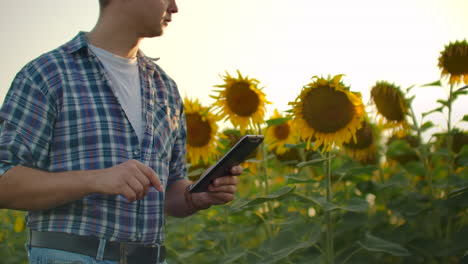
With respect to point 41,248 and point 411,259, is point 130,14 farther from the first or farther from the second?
point 411,259

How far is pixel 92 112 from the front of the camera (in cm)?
195

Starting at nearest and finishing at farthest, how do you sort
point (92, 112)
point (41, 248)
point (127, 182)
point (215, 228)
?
point (127, 182) → point (41, 248) → point (92, 112) → point (215, 228)

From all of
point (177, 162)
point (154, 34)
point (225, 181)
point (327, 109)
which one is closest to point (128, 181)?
point (225, 181)

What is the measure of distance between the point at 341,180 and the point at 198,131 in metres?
1.14

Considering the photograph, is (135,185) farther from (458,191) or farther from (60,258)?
(458,191)

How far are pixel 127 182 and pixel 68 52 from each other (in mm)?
792

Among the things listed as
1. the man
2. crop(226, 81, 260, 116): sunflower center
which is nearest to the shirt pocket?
the man

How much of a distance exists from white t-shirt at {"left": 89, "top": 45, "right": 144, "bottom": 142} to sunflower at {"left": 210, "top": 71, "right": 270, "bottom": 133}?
1480 mm

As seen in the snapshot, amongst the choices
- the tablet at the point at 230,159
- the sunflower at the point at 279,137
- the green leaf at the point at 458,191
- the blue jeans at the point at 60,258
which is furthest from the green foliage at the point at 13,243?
the green leaf at the point at 458,191

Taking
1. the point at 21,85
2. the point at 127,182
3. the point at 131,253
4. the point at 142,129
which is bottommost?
the point at 131,253

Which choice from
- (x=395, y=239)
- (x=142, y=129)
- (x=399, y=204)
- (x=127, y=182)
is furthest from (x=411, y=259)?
(x=127, y=182)

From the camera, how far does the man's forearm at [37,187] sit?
1639mm

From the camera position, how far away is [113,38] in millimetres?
2129

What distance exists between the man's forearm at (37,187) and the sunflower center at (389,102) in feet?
7.60
